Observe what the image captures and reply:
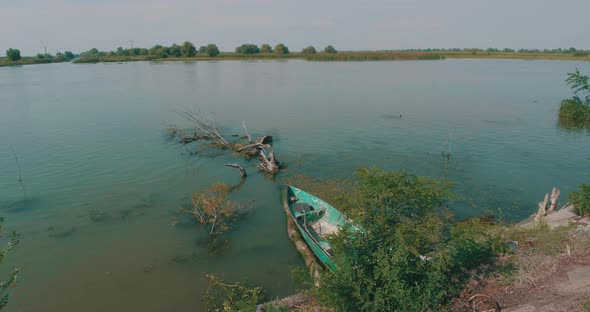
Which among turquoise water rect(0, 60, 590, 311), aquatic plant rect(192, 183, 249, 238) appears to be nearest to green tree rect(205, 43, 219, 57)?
turquoise water rect(0, 60, 590, 311)

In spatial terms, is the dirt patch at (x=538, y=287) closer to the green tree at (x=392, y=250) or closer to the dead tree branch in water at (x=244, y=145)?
the green tree at (x=392, y=250)

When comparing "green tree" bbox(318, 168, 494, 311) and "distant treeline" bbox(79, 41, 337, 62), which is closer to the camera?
"green tree" bbox(318, 168, 494, 311)

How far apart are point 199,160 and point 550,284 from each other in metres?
22.0

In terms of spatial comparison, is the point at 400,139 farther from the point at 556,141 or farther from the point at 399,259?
the point at 399,259

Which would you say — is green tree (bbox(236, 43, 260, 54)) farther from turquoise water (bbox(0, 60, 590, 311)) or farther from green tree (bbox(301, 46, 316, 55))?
turquoise water (bbox(0, 60, 590, 311))

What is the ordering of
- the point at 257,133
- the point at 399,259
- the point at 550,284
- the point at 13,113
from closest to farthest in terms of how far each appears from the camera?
the point at 399,259
the point at 550,284
the point at 257,133
the point at 13,113

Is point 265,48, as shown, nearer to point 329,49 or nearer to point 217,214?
point 329,49

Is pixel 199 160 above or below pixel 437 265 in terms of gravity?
below

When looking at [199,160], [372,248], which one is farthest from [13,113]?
[372,248]

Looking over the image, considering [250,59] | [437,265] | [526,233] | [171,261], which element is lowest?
[171,261]

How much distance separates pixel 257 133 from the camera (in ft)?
108

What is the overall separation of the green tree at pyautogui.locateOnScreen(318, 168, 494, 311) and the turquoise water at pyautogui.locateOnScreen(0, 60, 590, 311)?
17.3ft

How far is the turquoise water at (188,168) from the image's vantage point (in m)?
13.4

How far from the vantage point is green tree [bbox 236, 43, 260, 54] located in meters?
152
